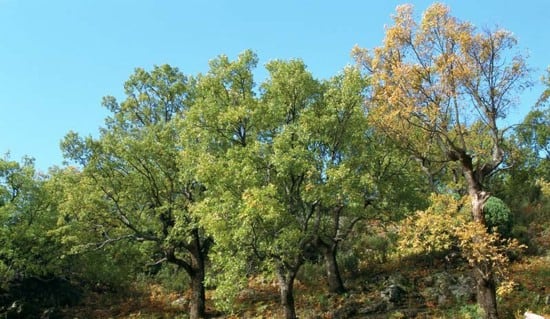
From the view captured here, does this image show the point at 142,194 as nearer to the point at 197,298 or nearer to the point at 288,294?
the point at 197,298

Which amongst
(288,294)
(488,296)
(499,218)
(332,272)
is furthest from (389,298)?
(499,218)

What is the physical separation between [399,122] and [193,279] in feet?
41.8

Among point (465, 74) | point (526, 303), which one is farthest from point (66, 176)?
point (526, 303)

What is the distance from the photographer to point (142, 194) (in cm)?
2348

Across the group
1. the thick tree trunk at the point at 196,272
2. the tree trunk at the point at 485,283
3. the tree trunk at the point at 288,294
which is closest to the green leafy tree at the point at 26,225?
the thick tree trunk at the point at 196,272

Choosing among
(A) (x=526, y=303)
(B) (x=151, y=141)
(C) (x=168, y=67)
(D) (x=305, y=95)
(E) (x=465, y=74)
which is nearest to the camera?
(E) (x=465, y=74)

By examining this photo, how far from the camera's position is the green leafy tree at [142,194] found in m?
22.3

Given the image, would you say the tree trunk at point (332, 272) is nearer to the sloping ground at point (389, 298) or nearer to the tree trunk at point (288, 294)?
the sloping ground at point (389, 298)

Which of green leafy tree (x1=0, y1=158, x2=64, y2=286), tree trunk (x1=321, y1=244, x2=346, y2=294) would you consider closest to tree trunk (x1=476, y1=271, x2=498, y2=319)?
tree trunk (x1=321, y1=244, x2=346, y2=294)

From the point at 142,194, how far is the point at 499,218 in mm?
17141

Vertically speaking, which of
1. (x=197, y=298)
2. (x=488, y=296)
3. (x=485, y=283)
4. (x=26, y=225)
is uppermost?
(x=26, y=225)

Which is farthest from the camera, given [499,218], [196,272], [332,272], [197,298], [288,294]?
[196,272]

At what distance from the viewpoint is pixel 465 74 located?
16.5 meters

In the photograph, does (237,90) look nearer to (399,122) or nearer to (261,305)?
(399,122)
